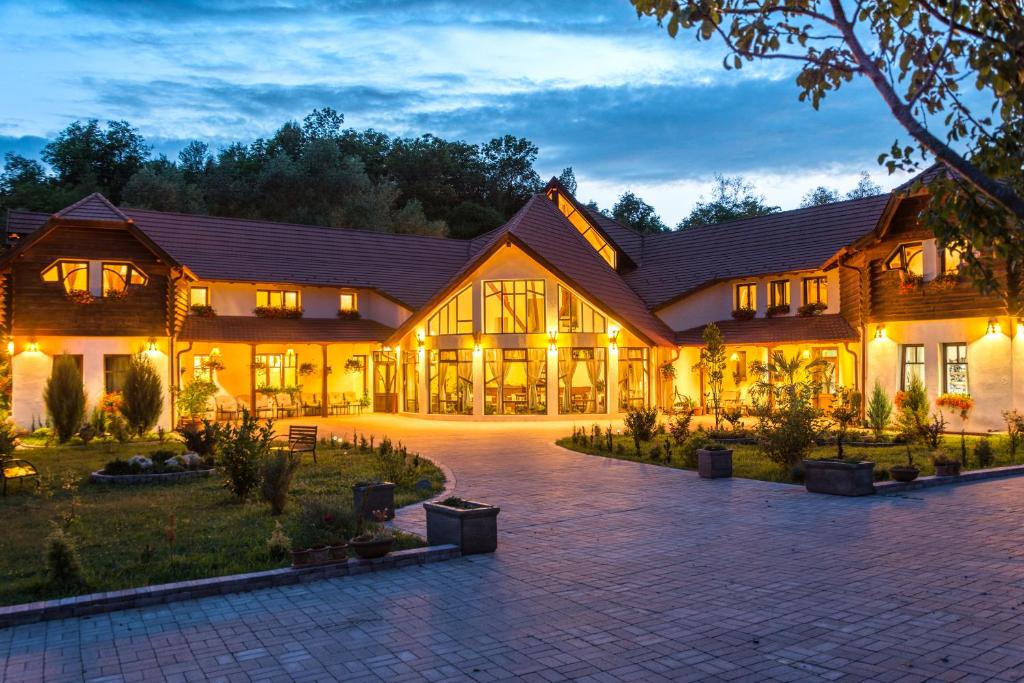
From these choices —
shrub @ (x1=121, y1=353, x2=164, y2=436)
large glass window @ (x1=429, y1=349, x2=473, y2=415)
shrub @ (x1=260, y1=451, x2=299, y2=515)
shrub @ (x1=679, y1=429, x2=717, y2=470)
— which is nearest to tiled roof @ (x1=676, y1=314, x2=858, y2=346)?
large glass window @ (x1=429, y1=349, x2=473, y2=415)

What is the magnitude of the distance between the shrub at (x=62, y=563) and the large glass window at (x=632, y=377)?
2245cm

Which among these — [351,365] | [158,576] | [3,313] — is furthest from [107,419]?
[158,576]

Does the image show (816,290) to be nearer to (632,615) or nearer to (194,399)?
(194,399)

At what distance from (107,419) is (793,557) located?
20352 millimetres

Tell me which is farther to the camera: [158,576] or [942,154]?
[158,576]

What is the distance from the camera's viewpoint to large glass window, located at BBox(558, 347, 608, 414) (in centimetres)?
2847

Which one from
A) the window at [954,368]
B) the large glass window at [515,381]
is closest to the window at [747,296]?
the large glass window at [515,381]

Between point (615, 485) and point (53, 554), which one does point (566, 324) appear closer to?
point (615, 485)

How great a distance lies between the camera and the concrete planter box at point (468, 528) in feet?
29.0

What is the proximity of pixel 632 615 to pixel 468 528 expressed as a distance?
8.49 ft

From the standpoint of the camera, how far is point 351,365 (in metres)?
32.5

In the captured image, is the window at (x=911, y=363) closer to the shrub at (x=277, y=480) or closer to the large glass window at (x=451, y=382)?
the large glass window at (x=451, y=382)

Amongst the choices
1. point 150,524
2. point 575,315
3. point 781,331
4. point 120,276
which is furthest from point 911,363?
point 120,276

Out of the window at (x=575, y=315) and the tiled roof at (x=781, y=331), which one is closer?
the tiled roof at (x=781, y=331)
